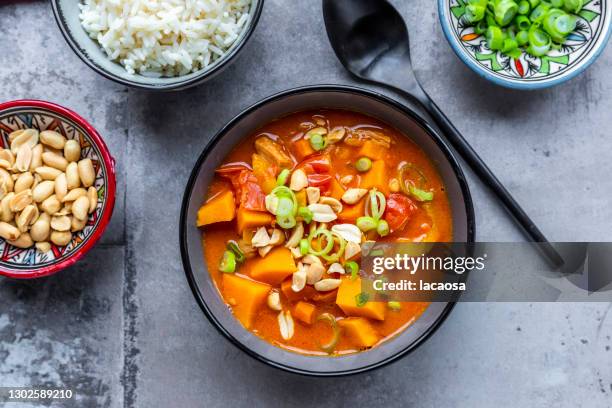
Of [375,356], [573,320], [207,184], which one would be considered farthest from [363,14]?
[573,320]

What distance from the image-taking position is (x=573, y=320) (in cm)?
242

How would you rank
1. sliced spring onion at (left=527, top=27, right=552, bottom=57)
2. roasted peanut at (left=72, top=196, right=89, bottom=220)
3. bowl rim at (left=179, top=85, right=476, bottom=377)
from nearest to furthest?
bowl rim at (left=179, top=85, right=476, bottom=377) < roasted peanut at (left=72, top=196, right=89, bottom=220) < sliced spring onion at (left=527, top=27, right=552, bottom=57)

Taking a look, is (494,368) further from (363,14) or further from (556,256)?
(363,14)

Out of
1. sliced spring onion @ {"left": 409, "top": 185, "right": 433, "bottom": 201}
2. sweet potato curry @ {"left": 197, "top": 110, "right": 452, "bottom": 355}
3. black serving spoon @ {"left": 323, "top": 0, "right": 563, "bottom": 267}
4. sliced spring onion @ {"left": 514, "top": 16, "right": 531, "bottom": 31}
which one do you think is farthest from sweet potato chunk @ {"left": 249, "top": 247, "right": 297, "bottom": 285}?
sliced spring onion @ {"left": 514, "top": 16, "right": 531, "bottom": 31}

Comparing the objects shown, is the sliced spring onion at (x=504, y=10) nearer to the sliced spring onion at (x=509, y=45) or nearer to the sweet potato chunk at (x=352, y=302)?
the sliced spring onion at (x=509, y=45)

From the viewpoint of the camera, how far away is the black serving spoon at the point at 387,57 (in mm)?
2350

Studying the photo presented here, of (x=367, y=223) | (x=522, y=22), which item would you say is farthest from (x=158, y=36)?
(x=522, y=22)

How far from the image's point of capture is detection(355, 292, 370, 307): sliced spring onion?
216 cm

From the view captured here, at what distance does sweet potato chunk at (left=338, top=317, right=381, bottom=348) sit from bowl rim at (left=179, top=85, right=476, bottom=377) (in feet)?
0.31

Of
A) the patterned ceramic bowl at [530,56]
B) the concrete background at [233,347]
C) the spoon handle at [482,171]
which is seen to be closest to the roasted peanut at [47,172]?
the concrete background at [233,347]

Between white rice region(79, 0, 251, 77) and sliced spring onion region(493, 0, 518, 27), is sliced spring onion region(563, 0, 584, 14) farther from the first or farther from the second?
→ white rice region(79, 0, 251, 77)

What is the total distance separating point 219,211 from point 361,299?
56 cm

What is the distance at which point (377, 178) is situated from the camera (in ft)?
7.22

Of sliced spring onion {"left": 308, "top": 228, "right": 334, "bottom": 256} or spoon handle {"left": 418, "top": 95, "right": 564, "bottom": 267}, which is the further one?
spoon handle {"left": 418, "top": 95, "right": 564, "bottom": 267}
